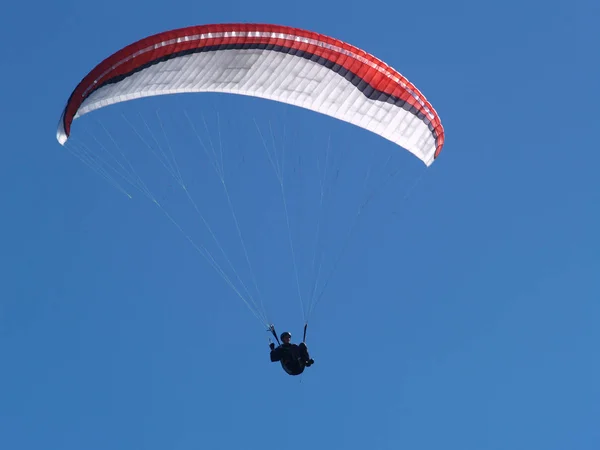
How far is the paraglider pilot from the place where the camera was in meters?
24.1

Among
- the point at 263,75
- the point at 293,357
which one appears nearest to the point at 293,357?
the point at 293,357

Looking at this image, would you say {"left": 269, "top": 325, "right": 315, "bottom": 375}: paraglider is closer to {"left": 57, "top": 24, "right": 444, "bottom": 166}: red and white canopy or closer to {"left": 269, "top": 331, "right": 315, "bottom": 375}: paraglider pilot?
{"left": 269, "top": 331, "right": 315, "bottom": 375}: paraglider pilot

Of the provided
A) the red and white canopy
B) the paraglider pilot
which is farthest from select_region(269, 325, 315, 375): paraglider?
the red and white canopy

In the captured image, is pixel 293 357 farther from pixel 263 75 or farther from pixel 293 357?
pixel 263 75

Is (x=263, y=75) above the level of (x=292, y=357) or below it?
above

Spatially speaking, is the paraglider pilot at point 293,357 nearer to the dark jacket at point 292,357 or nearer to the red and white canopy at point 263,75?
the dark jacket at point 292,357

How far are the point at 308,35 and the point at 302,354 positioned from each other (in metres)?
6.01

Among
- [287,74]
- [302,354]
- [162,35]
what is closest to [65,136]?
[162,35]

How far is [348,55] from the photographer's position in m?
24.3

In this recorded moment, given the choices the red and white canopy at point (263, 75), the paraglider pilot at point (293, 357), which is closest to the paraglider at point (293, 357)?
the paraglider pilot at point (293, 357)

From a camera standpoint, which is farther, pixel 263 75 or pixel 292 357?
pixel 263 75

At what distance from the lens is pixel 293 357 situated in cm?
2411

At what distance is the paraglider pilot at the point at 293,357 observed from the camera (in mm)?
24078

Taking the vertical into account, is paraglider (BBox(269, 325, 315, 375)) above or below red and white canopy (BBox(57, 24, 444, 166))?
below
